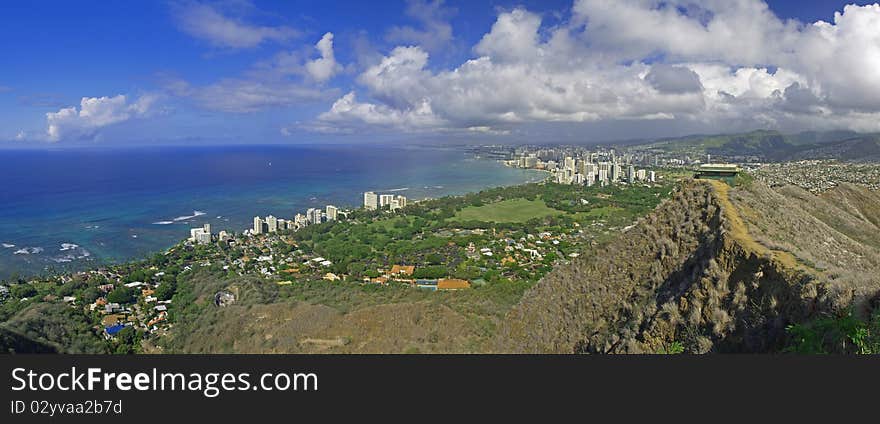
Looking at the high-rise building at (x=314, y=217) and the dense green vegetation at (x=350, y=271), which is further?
the high-rise building at (x=314, y=217)

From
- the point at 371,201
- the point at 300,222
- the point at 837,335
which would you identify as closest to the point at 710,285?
the point at 837,335

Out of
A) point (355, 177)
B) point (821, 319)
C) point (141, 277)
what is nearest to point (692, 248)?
point (821, 319)

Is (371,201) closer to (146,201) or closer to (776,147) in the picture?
(146,201)

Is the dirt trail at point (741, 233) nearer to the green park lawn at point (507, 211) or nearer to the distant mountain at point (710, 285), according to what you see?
the distant mountain at point (710, 285)

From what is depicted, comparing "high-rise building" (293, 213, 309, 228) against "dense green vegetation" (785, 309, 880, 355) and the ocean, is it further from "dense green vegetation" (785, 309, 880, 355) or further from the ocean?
"dense green vegetation" (785, 309, 880, 355)

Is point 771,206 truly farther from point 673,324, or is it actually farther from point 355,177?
point 355,177

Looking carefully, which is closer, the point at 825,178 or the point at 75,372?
the point at 75,372

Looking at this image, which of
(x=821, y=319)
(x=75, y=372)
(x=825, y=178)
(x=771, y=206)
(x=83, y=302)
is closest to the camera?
(x=75, y=372)

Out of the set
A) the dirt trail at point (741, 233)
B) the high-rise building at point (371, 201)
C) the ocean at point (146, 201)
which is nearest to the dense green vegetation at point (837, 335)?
the dirt trail at point (741, 233)
